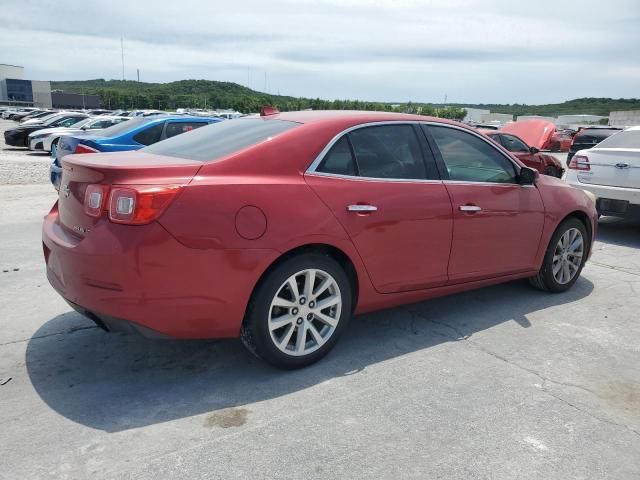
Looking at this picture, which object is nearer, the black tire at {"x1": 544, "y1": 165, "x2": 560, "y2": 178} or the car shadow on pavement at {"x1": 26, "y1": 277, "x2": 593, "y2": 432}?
the car shadow on pavement at {"x1": 26, "y1": 277, "x2": 593, "y2": 432}

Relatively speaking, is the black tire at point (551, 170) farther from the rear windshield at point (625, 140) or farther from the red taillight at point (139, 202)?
the red taillight at point (139, 202)

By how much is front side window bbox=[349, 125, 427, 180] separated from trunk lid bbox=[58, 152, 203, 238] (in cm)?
112

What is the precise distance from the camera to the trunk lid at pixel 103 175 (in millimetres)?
3002

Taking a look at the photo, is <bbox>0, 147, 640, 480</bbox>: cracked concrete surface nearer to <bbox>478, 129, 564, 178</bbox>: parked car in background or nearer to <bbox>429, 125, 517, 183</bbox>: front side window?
<bbox>429, 125, 517, 183</bbox>: front side window

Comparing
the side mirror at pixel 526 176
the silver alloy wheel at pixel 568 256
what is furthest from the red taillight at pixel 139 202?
the silver alloy wheel at pixel 568 256

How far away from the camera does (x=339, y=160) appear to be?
3615 millimetres

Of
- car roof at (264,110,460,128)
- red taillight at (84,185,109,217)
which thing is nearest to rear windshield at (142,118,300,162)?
car roof at (264,110,460,128)

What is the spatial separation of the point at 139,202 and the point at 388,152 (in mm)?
1779

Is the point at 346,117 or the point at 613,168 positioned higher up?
the point at 346,117

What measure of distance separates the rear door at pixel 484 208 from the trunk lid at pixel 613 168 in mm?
3384

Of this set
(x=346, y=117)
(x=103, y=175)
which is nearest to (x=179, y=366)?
(x=103, y=175)

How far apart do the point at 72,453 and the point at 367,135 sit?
2571 mm

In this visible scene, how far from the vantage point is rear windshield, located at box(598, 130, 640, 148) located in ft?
25.5

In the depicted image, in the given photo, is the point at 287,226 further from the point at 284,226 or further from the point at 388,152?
the point at 388,152
